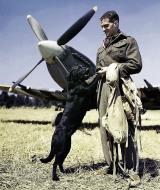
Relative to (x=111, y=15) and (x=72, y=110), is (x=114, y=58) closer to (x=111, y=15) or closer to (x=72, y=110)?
(x=111, y=15)

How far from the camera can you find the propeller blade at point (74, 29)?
1251cm

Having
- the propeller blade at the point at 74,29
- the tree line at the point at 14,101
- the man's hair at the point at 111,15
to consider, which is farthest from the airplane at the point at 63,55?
the tree line at the point at 14,101

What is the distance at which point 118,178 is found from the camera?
4750 millimetres

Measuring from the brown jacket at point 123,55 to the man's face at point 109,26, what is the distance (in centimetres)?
9

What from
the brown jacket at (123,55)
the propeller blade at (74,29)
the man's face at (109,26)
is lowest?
the brown jacket at (123,55)

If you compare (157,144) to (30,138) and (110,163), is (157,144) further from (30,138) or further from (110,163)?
(110,163)

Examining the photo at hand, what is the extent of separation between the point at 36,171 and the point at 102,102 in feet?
4.26

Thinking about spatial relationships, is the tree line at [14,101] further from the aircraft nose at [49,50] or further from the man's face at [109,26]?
the man's face at [109,26]

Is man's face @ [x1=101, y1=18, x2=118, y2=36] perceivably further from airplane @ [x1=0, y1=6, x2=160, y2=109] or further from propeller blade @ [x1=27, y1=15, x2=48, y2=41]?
propeller blade @ [x1=27, y1=15, x2=48, y2=41]

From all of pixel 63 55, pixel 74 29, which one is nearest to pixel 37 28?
pixel 63 55

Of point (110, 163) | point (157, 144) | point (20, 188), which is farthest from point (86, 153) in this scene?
point (20, 188)

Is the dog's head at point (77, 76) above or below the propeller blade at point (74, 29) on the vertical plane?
below

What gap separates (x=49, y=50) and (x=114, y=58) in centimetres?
826

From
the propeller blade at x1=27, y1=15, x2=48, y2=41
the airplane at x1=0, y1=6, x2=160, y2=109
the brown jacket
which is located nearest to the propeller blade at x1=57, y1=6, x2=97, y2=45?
the airplane at x1=0, y1=6, x2=160, y2=109
